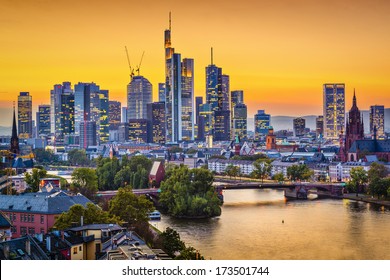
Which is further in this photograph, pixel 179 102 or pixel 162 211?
pixel 179 102

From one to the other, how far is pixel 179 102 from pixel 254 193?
6.74 meters

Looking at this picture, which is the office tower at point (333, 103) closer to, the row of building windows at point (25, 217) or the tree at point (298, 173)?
the row of building windows at point (25, 217)

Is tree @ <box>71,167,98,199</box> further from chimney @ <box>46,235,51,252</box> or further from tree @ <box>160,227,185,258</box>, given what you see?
chimney @ <box>46,235,51,252</box>

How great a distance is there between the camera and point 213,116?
31.8 meters

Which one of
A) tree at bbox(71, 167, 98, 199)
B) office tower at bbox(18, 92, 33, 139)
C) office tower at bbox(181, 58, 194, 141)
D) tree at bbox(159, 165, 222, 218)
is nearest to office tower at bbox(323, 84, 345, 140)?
tree at bbox(159, 165, 222, 218)

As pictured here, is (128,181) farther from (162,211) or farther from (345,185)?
(345,185)

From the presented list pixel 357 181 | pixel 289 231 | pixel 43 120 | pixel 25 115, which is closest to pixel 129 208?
pixel 43 120

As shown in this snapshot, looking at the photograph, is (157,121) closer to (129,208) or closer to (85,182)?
(85,182)

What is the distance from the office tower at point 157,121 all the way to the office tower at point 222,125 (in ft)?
13.1

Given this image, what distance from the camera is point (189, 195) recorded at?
14.1 m

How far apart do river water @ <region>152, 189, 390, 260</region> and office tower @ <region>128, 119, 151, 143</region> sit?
29.6 ft

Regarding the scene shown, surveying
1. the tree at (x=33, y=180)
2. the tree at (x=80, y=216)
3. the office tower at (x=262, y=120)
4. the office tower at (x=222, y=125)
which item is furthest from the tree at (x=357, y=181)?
the office tower at (x=222, y=125)
